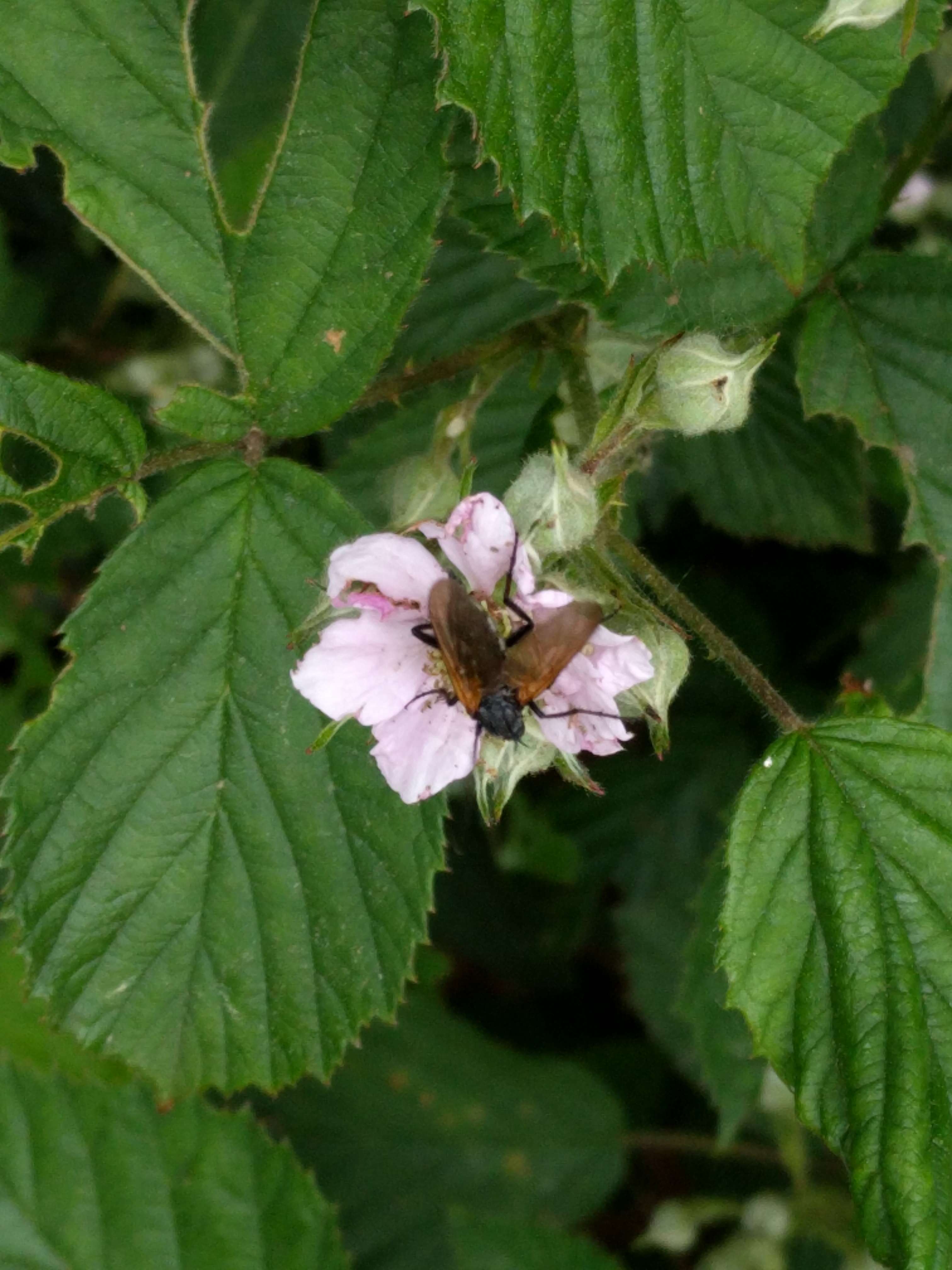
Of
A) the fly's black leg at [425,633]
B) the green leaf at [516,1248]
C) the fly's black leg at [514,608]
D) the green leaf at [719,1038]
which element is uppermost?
the fly's black leg at [425,633]

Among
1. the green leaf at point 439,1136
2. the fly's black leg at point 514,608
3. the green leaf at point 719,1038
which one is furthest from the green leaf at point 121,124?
the green leaf at point 439,1136

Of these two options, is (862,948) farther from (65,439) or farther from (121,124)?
(121,124)

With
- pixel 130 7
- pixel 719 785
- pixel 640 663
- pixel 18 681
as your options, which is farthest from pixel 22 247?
pixel 640 663

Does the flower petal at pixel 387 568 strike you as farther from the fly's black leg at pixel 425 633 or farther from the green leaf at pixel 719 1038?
the green leaf at pixel 719 1038

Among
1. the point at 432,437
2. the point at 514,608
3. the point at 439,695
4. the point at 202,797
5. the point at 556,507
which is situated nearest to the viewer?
the point at 556,507

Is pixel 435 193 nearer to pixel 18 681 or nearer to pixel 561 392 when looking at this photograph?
pixel 561 392

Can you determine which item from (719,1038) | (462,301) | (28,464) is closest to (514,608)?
(462,301)

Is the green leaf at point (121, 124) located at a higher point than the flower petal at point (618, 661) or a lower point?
higher
